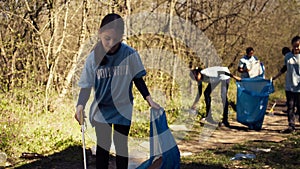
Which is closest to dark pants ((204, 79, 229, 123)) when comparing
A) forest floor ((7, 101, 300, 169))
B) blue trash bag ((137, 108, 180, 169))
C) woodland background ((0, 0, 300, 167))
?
forest floor ((7, 101, 300, 169))

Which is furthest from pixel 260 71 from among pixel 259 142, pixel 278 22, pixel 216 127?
pixel 278 22

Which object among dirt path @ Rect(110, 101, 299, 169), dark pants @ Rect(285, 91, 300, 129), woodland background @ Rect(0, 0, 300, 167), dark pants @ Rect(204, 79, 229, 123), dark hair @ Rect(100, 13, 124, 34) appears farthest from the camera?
dark pants @ Rect(204, 79, 229, 123)

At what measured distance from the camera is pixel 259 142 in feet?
23.4

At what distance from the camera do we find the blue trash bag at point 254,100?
8602 millimetres

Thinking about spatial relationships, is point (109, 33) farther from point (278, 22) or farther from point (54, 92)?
point (278, 22)

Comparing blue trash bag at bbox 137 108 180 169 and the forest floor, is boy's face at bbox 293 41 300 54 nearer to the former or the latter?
the forest floor

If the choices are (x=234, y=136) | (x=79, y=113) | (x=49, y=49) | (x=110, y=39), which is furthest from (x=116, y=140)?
(x=234, y=136)

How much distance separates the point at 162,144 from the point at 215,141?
3743mm

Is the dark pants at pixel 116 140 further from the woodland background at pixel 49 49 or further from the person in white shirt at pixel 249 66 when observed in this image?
the person in white shirt at pixel 249 66

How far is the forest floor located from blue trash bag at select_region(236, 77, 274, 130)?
21cm

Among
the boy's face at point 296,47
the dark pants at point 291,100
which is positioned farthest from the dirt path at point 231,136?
the boy's face at point 296,47

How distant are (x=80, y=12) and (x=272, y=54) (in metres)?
9.94

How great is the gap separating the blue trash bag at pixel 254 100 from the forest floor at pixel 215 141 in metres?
0.21

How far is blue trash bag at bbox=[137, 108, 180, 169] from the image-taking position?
405cm
